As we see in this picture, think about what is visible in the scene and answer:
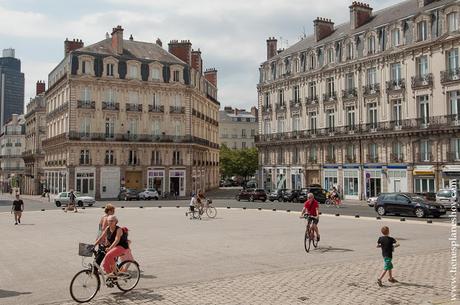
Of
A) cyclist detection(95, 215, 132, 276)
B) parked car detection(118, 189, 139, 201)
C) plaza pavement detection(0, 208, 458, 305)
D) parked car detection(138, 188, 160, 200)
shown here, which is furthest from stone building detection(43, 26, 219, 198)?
cyclist detection(95, 215, 132, 276)

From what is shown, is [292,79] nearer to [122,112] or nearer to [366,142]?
[366,142]

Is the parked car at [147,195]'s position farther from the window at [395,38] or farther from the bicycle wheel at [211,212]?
the window at [395,38]

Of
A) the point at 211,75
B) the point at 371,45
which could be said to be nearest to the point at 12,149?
the point at 211,75

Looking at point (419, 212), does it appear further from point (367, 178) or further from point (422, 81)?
point (367, 178)

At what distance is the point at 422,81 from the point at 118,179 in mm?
34024

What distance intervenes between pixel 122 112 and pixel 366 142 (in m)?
28.0

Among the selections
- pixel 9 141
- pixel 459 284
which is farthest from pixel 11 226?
pixel 9 141

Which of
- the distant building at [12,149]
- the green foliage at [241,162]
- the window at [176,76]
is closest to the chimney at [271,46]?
the window at [176,76]

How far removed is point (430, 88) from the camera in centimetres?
4147

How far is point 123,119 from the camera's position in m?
57.7

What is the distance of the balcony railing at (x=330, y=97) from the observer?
51.0 meters

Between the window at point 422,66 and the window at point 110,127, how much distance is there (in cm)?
3338

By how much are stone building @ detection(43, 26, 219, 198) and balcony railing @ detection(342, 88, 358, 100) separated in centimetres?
2031

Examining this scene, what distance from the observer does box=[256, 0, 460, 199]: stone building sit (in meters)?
40.4
